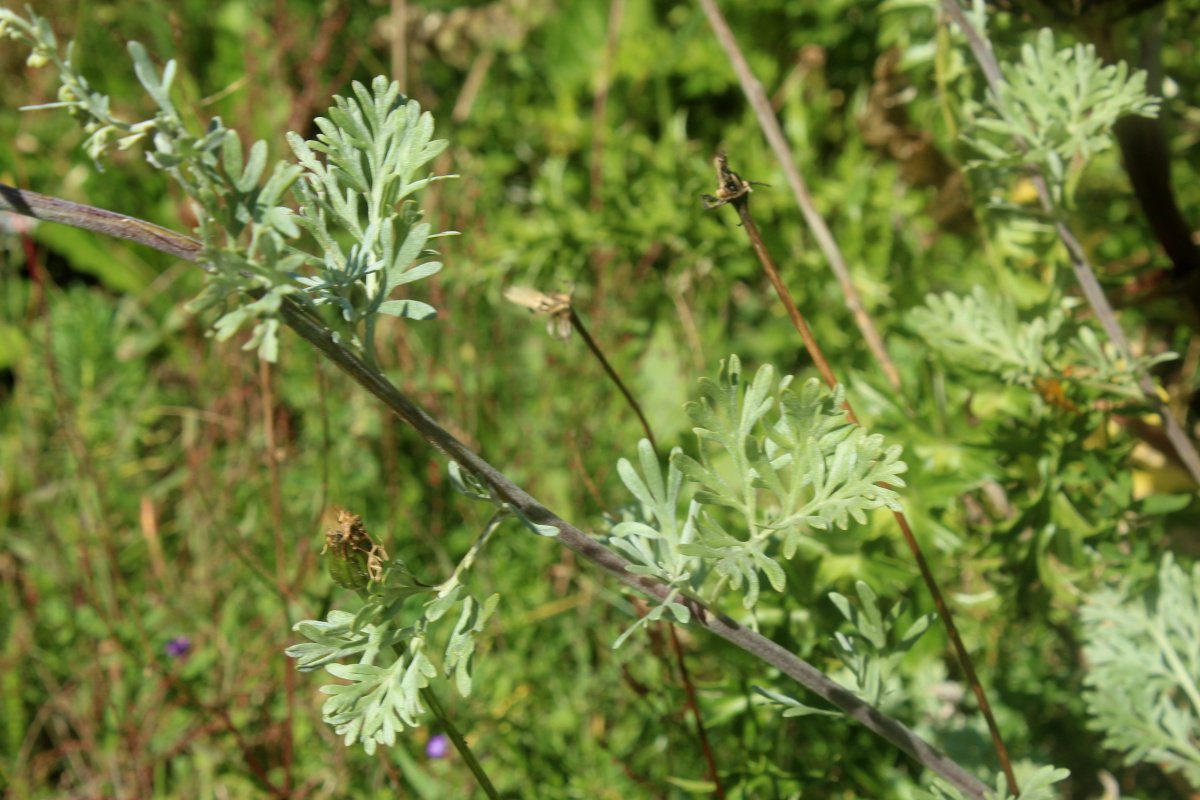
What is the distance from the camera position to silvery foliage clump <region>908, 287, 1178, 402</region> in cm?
131

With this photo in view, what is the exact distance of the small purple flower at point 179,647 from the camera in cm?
193

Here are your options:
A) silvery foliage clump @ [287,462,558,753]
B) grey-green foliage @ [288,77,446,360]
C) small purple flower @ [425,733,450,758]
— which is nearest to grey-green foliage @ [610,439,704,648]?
silvery foliage clump @ [287,462,558,753]

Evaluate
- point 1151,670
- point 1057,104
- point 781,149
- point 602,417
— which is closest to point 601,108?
point 602,417

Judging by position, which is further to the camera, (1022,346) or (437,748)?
(437,748)

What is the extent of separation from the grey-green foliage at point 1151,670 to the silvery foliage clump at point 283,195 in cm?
104

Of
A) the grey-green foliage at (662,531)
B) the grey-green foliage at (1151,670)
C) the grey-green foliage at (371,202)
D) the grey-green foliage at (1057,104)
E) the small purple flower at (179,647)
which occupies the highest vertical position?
the grey-green foliage at (371,202)

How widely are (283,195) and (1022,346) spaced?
978 mm

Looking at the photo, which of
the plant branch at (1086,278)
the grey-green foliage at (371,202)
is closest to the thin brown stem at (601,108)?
the plant branch at (1086,278)

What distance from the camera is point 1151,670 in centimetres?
133

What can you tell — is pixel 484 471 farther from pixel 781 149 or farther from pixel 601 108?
pixel 601 108

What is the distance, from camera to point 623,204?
2.25 m

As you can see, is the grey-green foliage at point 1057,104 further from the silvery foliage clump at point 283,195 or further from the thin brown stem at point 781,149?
the silvery foliage clump at point 283,195

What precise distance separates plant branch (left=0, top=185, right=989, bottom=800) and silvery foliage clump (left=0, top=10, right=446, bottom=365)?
27 mm

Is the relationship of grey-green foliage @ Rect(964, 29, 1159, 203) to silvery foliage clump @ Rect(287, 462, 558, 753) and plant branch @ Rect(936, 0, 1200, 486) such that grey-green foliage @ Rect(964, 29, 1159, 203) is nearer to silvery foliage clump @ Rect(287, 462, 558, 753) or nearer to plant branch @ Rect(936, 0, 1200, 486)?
plant branch @ Rect(936, 0, 1200, 486)
